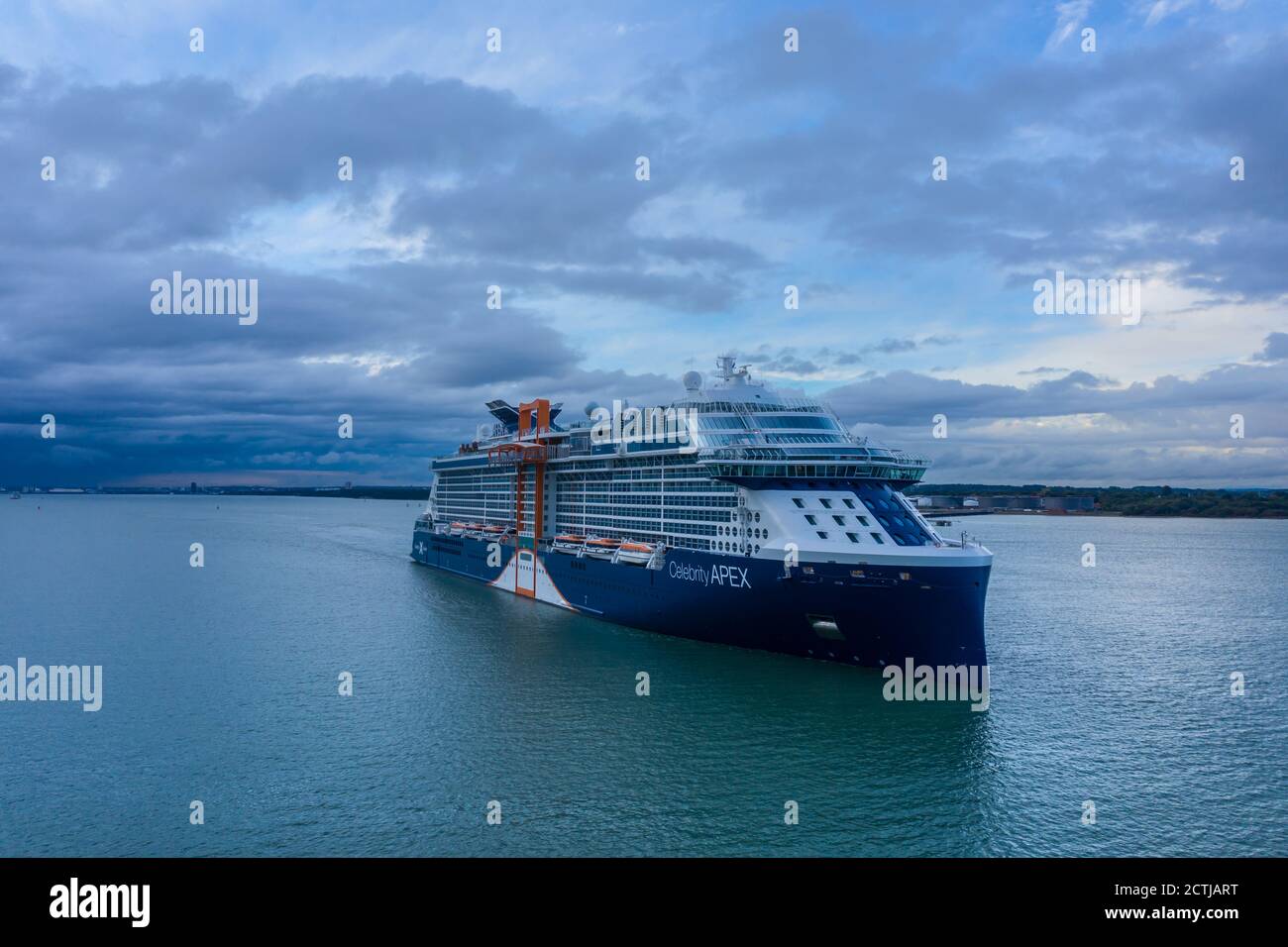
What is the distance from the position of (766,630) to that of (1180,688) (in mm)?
16588

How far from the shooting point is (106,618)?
149ft

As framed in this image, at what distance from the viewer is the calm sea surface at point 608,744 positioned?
61.6 ft

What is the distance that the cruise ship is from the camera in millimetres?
29469

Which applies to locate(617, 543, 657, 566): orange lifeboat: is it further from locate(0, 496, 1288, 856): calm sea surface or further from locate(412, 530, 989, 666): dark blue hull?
locate(0, 496, 1288, 856): calm sea surface

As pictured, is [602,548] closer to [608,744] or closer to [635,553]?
[635,553]

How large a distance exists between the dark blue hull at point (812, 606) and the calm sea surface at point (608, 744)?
1081mm

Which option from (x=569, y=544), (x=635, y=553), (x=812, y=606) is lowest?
(x=812, y=606)

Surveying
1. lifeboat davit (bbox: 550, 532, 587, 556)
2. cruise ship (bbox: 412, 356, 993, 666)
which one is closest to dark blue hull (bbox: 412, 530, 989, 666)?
cruise ship (bbox: 412, 356, 993, 666)

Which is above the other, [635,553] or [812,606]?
[635,553]

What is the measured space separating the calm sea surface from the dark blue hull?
3.55 feet

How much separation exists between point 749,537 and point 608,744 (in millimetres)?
12971

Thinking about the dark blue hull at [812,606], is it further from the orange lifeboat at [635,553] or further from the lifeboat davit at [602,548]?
the lifeboat davit at [602,548]

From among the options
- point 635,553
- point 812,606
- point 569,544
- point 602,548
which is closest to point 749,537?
point 812,606

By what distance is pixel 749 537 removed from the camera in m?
34.5
